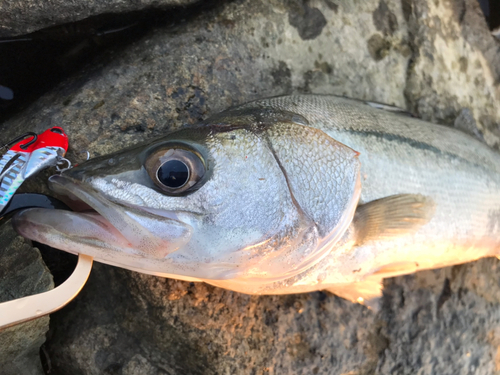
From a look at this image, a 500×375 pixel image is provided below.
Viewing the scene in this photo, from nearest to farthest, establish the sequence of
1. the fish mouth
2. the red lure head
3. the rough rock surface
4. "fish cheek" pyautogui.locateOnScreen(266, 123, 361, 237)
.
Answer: the fish mouth, "fish cheek" pyautogui.locateOnScreen(266, 123, 361, 237), the red lure head, the rough rock surface

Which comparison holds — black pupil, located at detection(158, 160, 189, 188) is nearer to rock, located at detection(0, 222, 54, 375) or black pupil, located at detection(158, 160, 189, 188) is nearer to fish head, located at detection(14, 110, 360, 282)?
fish head, located at detection(14, 110, 360, 282)

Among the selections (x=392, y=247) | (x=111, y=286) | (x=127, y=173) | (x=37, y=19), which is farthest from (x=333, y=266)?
(x=37, y=19)

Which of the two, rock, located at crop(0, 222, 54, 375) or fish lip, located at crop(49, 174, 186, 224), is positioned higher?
fish lip, located at crop(49, 174, 186, 224)

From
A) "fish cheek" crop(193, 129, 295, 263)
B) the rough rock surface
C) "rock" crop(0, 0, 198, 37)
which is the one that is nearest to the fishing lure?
the rough rock surface

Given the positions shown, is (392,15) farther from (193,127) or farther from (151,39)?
(193,127)

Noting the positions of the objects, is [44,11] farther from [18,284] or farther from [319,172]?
[319,172]
